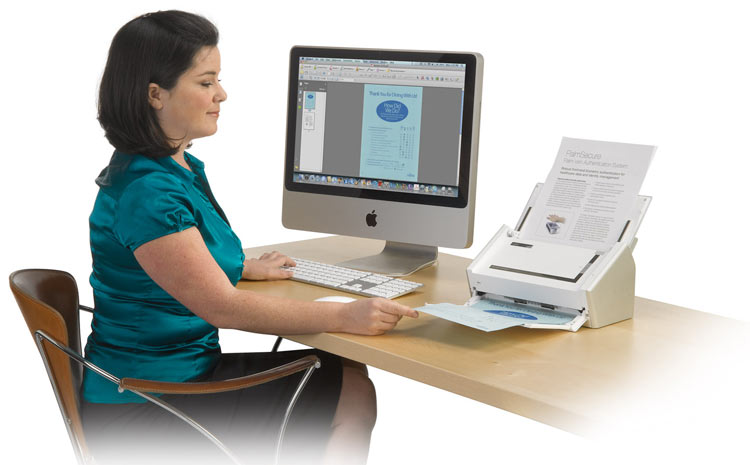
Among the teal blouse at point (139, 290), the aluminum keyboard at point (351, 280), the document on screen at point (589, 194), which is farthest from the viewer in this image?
the aluminum keyboard at point (351, 280)

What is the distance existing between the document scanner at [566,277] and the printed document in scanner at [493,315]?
0.7 inches

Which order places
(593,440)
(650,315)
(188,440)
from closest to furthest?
(593,440), (188,440), (650,315)

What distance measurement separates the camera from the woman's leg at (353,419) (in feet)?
7.55

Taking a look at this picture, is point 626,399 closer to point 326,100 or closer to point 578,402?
point 578,402

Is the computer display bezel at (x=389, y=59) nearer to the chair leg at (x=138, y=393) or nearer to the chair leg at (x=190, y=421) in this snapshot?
the chair leg at (x=138, y=393)

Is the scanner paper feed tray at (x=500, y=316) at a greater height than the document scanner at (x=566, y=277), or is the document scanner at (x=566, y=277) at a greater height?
the document scanner at (x=566, y=277)

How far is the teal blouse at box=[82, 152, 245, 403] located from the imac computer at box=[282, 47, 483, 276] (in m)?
0.57

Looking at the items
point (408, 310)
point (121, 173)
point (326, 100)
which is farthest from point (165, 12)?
point (408, 310)

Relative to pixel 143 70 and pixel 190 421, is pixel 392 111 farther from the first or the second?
pixel 190 421

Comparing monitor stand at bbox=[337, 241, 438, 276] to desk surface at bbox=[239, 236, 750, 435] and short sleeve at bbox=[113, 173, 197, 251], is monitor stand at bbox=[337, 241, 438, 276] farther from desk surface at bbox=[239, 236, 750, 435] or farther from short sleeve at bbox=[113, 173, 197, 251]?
short sleeve at bbox=[113, 173, 197, 251]

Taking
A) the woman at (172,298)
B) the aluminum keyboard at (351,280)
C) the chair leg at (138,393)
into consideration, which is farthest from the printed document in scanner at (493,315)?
the chair leg at (138,393)

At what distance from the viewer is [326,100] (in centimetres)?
283

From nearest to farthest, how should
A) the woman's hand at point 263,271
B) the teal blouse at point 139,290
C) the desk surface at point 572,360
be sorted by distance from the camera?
the desk surface at point 572,360
the teal blouse at point 139,290
the woman's hand at point 263,271

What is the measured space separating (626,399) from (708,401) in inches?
7.0
